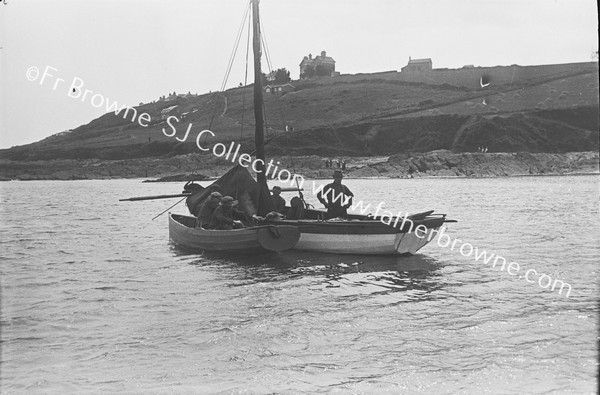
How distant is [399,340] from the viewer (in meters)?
10.3

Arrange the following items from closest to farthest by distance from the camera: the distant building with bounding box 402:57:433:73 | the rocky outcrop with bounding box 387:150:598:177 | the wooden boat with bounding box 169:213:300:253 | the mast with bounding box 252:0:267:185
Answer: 1. the wooden boat with bounding box 169:213:300:253
2. the mast with bounding box 252:0:267:185
3. the rocky outcrop with bounding box 387:150:598:177
4. the distant building with bounding box 402:57:433:73

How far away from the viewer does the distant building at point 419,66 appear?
5729 inches

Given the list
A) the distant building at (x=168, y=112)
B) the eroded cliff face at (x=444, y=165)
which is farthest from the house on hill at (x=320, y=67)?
the eroded cliff face at (x=444, y=165)

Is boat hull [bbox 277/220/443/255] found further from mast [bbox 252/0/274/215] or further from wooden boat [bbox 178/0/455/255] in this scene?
mast [bbox 252/0/274/215]

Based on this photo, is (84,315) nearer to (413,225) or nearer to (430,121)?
(413,225)

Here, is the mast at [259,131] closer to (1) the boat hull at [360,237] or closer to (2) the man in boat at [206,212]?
(2) the man in boat at [206,212]

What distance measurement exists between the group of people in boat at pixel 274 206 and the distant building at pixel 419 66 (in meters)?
131

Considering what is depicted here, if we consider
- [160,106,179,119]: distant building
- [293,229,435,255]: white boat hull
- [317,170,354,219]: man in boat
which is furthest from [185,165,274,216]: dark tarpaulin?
[160,106,179,119]: distant building

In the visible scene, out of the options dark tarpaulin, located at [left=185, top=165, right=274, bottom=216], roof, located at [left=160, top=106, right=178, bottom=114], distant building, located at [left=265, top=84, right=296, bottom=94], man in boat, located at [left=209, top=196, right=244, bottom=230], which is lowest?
man in boat, located at [left=209, top=196, right=244, bottom=230]

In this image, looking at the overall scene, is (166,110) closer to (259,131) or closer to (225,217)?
(259,131)

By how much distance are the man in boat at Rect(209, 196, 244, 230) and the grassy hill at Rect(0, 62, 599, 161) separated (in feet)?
184

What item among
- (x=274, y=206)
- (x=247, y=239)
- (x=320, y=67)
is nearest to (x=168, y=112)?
(x=320, y=67)

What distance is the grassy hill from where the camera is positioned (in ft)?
300

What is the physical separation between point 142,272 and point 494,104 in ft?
320
